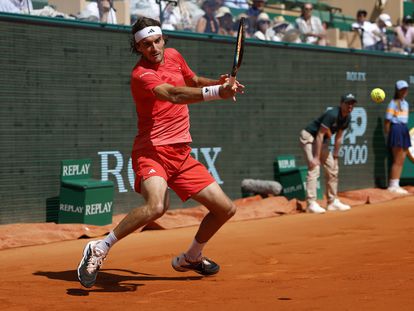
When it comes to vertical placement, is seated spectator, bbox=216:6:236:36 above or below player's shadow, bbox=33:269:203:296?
above

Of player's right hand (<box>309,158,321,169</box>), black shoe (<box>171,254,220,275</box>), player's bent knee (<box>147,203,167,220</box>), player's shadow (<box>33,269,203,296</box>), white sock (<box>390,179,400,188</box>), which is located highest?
player's bent knee (<box>147,203,167,220</box>)

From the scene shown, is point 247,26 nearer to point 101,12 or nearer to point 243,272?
point 101,12

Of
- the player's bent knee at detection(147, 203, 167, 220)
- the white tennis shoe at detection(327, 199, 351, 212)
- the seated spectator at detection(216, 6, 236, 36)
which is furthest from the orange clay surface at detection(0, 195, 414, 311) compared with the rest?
the seated spectator at detection(216, 6, 236, 36)

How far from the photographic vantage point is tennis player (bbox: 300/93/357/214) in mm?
13039

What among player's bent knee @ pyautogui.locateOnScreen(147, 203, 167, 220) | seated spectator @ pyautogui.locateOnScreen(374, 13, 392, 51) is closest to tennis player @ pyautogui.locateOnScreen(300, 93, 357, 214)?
seated spectator @ pyautogui.locateOnScreen(374, 13, 392, 51)

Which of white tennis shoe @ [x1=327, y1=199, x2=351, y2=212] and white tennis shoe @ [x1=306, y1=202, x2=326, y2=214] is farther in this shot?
white tennis shoe @ [x1=327, y1=199, x2=351, y2=212]

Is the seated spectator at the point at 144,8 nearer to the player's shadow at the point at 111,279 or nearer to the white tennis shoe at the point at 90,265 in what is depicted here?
the player's shadow at the point at 111,279

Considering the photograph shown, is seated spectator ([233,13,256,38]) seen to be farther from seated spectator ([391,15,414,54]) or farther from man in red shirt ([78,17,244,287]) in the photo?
man in red shirt ([78,17,244,287])

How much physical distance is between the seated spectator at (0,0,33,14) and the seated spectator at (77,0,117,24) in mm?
1020

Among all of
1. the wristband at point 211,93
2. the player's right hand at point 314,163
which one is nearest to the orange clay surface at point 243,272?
the wristband at point 211,93

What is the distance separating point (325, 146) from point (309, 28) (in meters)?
4.07

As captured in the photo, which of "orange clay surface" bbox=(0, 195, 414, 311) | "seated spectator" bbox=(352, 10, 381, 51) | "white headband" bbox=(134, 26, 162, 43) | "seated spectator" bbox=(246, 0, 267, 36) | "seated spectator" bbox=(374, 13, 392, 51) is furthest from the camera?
"seated spectator" bbox=(374, 13, 392, 51)

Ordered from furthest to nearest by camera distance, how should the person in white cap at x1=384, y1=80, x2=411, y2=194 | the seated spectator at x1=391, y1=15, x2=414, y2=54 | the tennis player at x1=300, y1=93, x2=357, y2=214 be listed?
Result: 1. the seated spectator at x1=391, y1=15, x2=414, y2=54
2. the person in white cap at x1=384, y1=80, x2=411, y2=194
3. the tennis player at x1=300, y1=93, x2=357, y2=214

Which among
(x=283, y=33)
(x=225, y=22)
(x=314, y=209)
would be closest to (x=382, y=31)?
(x=283, y=33)
